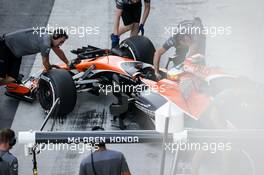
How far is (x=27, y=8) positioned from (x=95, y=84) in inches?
155

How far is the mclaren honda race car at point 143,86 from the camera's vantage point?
21.2 feet

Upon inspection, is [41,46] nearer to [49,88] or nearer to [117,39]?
[49,88]

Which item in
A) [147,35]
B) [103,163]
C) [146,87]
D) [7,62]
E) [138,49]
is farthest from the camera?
[147,35]

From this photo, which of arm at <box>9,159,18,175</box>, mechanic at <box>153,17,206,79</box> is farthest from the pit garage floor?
arm at <box>9,159,18,175</box>

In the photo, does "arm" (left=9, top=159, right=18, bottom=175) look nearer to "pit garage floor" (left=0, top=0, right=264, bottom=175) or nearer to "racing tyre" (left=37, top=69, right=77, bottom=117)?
"pit garage floor" (left=0, top=0, right=264, bottom=175)

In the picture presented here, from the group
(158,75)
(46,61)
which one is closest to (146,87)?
(158,75)

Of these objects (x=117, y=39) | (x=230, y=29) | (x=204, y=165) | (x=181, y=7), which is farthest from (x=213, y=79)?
(x=181, y=7)

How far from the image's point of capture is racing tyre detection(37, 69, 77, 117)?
7734 millimetres

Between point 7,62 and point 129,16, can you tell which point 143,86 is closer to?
point 7,62

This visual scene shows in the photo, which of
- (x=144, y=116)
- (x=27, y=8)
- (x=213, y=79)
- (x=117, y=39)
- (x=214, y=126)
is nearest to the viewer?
(x=214, y=126)

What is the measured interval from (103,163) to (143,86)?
249cm

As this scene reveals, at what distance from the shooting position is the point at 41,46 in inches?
312

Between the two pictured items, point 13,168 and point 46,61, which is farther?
point 46,61

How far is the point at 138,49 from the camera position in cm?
856
